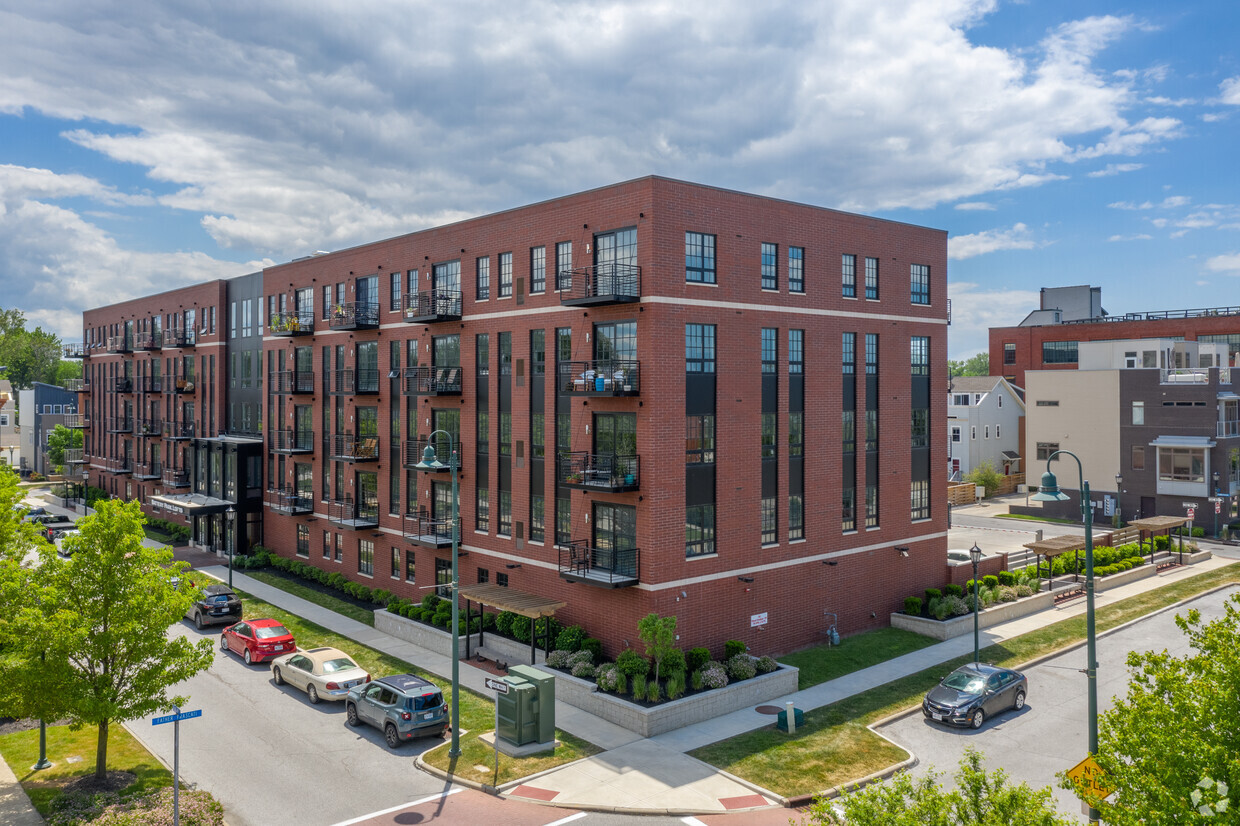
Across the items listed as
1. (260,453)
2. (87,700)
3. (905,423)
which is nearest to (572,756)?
(87,700)

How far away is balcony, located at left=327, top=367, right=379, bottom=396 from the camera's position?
39.7m

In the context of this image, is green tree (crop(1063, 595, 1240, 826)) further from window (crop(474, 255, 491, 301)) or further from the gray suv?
window (crop(474, 255, 491, 301))

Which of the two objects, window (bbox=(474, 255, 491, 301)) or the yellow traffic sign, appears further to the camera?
window (bbox=(474, 255, 491, 301))

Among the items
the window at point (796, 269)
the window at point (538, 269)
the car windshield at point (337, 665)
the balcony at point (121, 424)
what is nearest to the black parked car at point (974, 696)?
the window at point (796, 269)

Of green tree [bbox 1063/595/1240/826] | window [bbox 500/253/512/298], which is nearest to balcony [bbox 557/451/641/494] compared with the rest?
window [bbox 500/253/512/298]

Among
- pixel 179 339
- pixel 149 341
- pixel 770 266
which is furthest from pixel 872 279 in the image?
pixel 149 341

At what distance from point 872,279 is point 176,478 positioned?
47077mm

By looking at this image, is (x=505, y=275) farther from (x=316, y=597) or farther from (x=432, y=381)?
(x=316, y=597)

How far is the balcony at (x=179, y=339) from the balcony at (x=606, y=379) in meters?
38.8

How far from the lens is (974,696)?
78.6 feet

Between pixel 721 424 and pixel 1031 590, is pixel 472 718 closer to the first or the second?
pixel 721 424

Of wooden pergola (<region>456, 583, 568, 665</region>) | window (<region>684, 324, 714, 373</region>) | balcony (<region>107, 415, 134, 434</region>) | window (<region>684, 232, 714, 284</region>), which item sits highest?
window (<region>684, 232, 714, 284</region>)

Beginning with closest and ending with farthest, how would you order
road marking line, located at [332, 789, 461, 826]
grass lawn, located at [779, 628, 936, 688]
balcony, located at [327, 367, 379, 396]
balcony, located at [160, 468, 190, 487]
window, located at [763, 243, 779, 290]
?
1. road marking line, located at [332, 789, 461, 826]
2. grass lawn, located at [779, 628, 936, 688]
3. window, located at [763, 243, 779, 290]
4. balcony, located at [327, 367, 379, 396]
5. balcony, located at [160, 468, 190, 487]

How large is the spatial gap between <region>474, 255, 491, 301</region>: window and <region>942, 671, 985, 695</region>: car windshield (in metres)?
21.4
